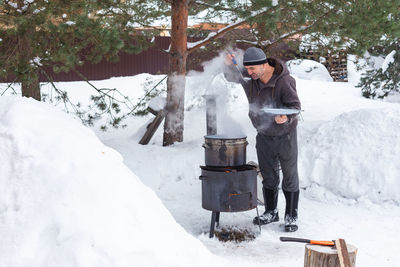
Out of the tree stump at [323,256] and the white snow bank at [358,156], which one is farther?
the white snow bank at [358,156]

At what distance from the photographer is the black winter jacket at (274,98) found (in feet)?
17.8

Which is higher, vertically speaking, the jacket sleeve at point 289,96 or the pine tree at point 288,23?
the pine tree at point 288,23

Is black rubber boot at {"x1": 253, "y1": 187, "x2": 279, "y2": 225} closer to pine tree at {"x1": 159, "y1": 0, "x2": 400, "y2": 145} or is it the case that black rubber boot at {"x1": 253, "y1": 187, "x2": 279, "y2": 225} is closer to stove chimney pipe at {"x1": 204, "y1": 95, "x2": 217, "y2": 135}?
stove chimney pipe at {"x1": 204, "y1": 95, "x2": 217, "y2": 135}

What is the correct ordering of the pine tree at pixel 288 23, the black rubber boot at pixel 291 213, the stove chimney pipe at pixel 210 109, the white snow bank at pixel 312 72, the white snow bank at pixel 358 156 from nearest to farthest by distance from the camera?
the black rubber boot at pixel 291 213, the stove chimney pipe at pixel 210 109, the white snow bank at pixel 358 156, the pine tree at pixel 288 23, the white snow bank at pixel 312 72

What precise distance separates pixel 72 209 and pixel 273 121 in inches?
122

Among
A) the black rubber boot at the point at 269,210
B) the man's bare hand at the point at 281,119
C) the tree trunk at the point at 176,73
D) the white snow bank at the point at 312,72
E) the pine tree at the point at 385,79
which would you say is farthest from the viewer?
the white snow bank at the point at 312,72

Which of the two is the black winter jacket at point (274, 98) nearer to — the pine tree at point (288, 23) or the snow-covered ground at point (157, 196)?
the snow-covered ground at point (157, 196)

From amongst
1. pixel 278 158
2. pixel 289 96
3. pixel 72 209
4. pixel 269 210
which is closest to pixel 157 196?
pixel 269 210

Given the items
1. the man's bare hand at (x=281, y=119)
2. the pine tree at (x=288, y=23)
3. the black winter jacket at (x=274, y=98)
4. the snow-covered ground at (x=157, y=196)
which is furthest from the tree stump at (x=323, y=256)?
the pine tree at (x=288, y=23)

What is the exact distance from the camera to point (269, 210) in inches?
241

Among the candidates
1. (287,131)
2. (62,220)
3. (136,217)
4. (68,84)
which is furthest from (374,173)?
(68,84)

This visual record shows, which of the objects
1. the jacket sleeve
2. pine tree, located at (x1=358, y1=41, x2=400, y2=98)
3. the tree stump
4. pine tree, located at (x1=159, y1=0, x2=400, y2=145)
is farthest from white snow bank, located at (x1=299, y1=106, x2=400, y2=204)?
pine tree, located at (x1=358, y1=41, x2=400, y2=98)

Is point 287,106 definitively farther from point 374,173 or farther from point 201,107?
point 201,107

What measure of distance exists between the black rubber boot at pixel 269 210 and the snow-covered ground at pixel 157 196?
0.40 ft
